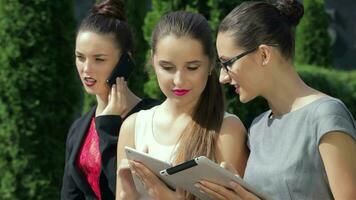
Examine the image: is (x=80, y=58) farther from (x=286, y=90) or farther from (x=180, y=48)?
(x=286, y=90)

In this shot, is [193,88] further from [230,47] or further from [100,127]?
[100,127]

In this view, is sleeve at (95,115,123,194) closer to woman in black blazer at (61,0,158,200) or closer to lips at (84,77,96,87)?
woman in black blazer at (61,0,158,200)

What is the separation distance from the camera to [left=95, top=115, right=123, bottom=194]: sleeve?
11.1 feet

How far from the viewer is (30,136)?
626 centimetres

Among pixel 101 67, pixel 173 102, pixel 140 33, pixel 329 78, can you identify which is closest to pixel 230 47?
pixel 173 102

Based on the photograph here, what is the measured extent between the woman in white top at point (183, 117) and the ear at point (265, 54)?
337mm

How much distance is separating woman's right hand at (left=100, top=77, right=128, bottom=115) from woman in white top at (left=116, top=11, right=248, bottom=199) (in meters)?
0.34

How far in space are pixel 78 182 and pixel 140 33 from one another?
630 cm

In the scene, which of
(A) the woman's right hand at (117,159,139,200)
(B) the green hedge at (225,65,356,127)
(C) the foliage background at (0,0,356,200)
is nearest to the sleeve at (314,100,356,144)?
(A) the woman's right hand at (117,159,139,200)

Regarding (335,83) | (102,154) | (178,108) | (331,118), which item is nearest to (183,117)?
(178,108)

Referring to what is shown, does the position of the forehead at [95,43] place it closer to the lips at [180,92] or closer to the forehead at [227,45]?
the lips at [180,92]

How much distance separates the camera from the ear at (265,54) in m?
2.65

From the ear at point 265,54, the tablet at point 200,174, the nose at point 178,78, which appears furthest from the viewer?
the nose at point 178,78

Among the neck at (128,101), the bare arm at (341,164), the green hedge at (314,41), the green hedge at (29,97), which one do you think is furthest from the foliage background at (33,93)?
the green hedge at (314,41)
